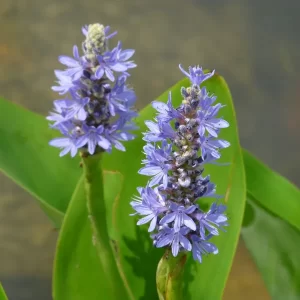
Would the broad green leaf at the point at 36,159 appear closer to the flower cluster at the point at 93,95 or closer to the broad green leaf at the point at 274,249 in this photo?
the flower cluster at the point at 93,95

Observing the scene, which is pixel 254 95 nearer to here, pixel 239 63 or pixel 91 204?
pixel 239 63

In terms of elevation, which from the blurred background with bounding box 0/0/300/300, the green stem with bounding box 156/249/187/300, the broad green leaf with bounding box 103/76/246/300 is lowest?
the green stem with bounding box 156/249/187/300

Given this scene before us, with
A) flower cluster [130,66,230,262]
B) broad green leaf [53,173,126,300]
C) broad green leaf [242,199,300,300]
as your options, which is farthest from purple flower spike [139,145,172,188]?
broad green leaf [242,199,300,300]

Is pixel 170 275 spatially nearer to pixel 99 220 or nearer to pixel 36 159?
pixel 99 220

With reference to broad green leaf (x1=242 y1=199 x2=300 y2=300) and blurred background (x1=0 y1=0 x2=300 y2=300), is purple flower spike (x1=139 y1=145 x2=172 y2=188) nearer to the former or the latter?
broad green leaf (x1=242 y1=199 x2=300 y2=300)

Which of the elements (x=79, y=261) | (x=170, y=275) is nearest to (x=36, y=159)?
(x=79, y=261)

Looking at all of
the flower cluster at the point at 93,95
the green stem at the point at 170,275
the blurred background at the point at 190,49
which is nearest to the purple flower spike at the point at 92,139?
the flower cluster at the point at 93,95
